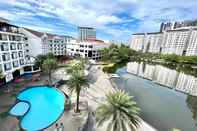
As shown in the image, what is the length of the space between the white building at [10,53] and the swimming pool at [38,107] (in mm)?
8579

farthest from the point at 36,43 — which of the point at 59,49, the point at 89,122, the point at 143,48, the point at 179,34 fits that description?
the point at 143,48

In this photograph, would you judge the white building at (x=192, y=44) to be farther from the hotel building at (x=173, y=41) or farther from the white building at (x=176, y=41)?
the white building at (x=176, y=41)

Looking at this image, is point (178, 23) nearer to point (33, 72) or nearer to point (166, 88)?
point (166, 88)

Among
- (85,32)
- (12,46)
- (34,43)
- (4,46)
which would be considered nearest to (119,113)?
(4,46)

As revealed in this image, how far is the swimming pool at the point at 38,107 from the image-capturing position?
20.5m

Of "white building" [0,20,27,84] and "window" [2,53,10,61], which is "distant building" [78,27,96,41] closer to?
"white building" [0,20,27,84]

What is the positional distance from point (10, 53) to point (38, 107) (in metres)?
19.4

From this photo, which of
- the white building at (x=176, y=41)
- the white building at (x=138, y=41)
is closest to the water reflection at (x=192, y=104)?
the white building at (x=176, y=41)

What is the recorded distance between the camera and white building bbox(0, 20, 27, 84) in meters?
31.6

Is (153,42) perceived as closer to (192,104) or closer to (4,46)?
(192,104)

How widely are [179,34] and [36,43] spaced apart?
128 m

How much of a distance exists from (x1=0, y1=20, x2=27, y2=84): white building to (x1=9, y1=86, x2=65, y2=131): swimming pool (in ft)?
28.1

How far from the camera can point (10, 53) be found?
113ft

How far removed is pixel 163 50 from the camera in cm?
13500
